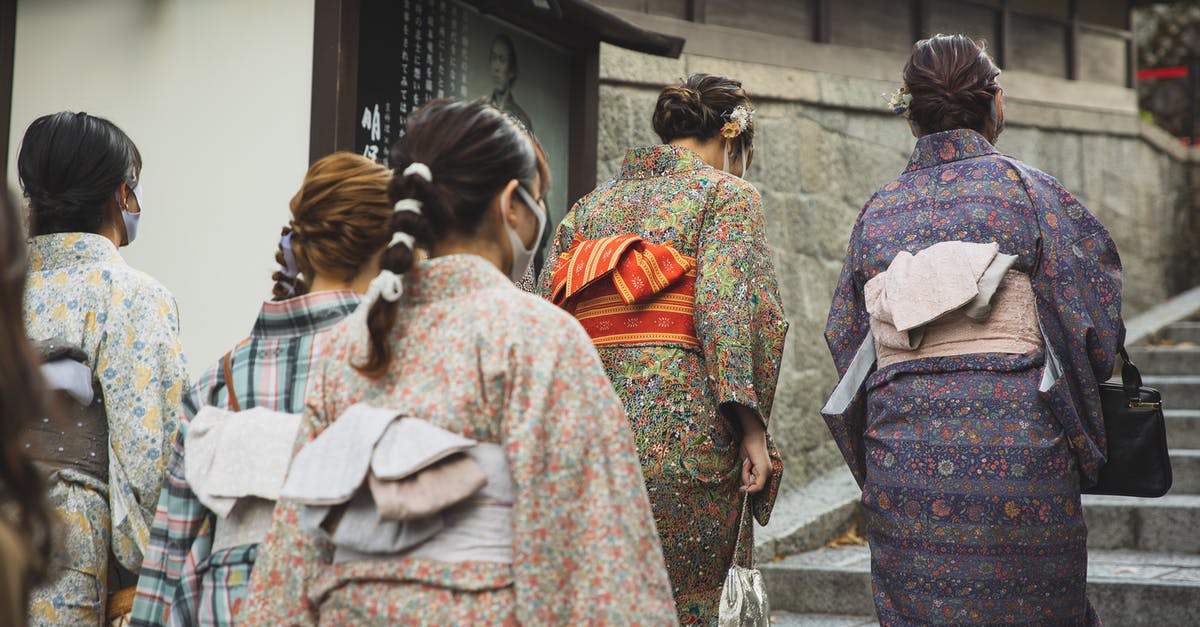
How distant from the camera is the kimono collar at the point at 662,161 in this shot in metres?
3.98

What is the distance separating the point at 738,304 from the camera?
3.68 meters

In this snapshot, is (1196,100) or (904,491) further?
(1196,100)

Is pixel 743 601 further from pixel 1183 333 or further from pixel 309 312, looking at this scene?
pixel 1183 333

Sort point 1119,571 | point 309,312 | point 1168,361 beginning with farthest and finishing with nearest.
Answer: point 1168,361 < point 1119,571 < point 309,312

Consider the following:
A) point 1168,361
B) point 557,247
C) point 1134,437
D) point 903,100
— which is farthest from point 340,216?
point 1168,361

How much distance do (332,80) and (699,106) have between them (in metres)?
1.30

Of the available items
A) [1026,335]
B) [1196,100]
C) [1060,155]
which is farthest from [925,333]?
[1196,100]

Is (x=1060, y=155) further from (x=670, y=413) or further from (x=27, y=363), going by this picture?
(x=27, y=363)

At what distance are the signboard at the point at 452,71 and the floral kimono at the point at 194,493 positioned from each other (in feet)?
5.95

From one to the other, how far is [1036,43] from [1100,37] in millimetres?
921

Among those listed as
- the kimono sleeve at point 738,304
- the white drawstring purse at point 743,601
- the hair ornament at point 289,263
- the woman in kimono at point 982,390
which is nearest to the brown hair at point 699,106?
the kimono sleeve at point 738,304

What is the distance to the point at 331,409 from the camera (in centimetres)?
222

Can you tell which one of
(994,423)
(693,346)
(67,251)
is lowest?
(994,423)

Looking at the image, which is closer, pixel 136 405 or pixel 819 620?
pixel 136 405
